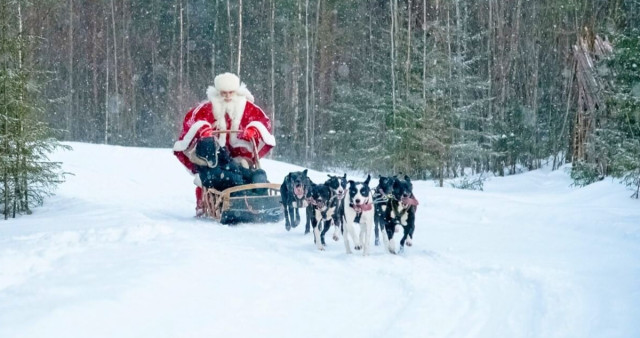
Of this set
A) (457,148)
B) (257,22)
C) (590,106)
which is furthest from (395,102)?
(257,22)

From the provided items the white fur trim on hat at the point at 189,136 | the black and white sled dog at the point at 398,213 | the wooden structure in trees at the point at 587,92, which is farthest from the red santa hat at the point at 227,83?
the wooden structure in trees at the point at 587,92

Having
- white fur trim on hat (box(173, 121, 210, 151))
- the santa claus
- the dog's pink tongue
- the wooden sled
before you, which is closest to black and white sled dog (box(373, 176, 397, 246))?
the dog's pink tongue

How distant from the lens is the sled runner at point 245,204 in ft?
27.6

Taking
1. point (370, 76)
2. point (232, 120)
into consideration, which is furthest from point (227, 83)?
point (370, 76)

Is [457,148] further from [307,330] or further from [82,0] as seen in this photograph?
[82,0]

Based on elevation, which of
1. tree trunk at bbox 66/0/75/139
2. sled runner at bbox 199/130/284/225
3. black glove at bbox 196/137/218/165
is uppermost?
tree trunk at bbox 66/0/75/139

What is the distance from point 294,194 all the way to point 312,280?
2834 mm

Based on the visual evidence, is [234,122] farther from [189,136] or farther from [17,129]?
[17,129]

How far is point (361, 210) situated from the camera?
6152 millimetres

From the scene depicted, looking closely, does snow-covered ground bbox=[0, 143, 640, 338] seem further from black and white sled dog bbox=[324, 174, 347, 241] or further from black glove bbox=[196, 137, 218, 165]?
black glove bbox=[196, 137, 218, 165]

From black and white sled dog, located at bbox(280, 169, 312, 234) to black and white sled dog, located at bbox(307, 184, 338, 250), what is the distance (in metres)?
0.34

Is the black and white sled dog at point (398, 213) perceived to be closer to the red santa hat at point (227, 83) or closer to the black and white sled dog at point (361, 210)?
the black and white sled dog at point (361, 210)

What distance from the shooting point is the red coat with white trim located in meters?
9.61

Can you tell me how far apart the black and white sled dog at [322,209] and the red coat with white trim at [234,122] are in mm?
2968
